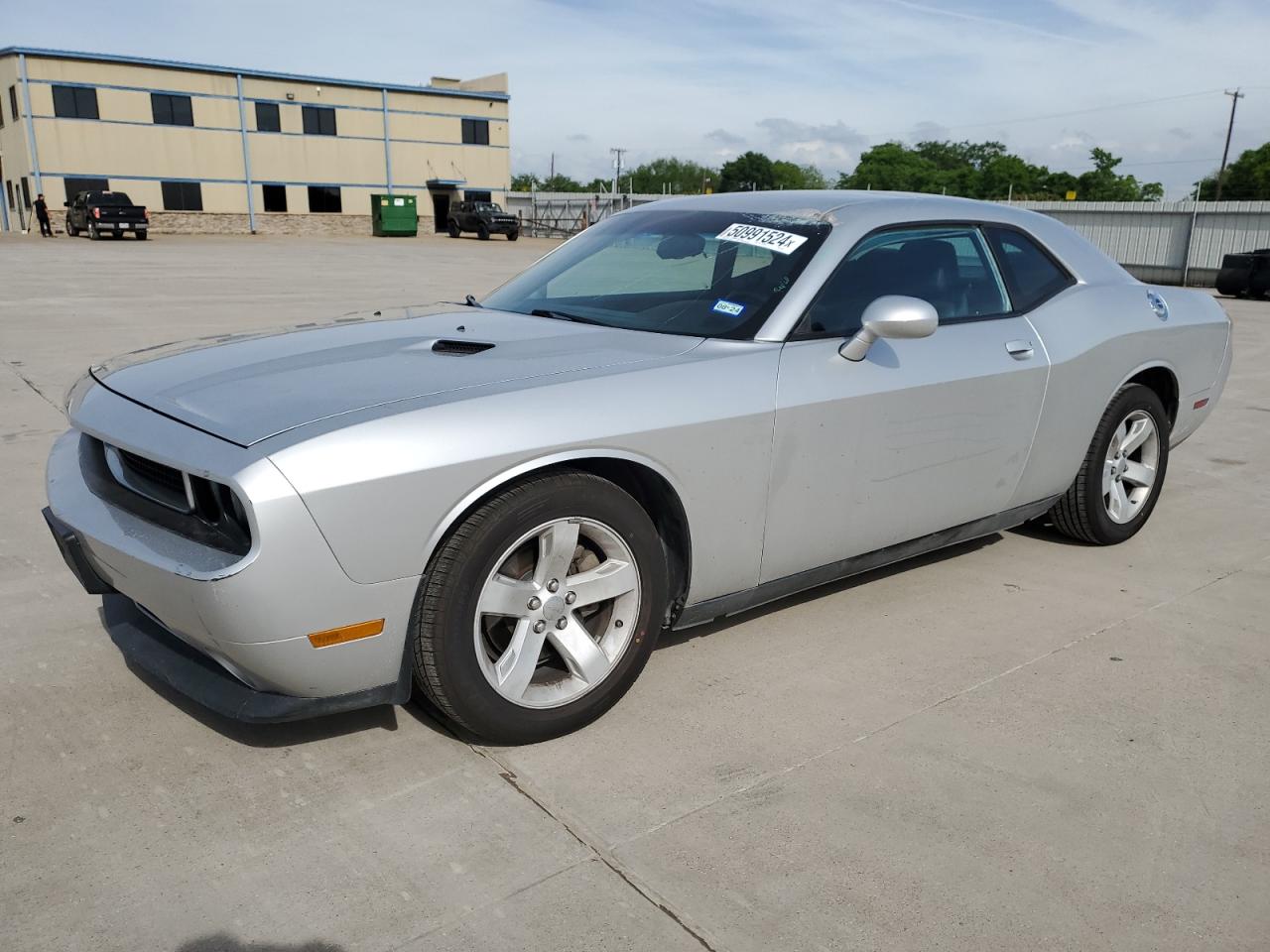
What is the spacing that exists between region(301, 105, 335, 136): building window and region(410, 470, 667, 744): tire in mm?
50424

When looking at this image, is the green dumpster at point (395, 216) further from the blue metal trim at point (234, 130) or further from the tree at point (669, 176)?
the tree at point (669, 176)

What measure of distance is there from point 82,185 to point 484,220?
1659cm

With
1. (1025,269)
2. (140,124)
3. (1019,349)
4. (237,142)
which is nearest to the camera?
(1019,349)

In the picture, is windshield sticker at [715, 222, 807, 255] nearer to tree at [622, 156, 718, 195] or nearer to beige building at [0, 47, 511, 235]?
beige building at [0, 47, 511, 235]

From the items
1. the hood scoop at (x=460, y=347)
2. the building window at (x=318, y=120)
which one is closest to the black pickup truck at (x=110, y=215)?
the building window at (x=318, y=120)

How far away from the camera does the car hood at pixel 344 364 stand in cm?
262

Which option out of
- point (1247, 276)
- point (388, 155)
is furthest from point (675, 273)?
point (388, 155)

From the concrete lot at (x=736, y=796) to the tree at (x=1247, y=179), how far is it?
76352mm

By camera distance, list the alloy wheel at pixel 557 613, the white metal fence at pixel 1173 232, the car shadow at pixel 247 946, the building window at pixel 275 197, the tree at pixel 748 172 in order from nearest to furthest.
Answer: the car shadow at pixel 247 946
the alloy wheel at pixel 557 613
the white metal fence at pixel 1173 232
the building window at pixel 275 197
the tree at pixel 748 172

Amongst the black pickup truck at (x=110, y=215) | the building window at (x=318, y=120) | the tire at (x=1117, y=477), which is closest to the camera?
the tire at (x=1117, y=477)

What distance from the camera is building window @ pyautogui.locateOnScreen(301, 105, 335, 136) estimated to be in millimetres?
48156

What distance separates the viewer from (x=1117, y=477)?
15.5 feet

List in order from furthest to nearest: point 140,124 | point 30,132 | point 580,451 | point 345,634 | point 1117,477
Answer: point 140,124
point 30,132
point 1117,477
point 580,451
point 345,634

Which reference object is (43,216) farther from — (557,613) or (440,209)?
(557,613)
